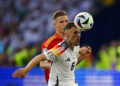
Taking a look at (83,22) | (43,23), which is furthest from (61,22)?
(43,23)

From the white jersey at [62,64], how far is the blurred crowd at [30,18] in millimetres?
8880

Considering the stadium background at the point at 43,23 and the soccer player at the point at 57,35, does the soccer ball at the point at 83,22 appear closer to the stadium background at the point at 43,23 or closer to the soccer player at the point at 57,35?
the soccer player at the point at 57,35

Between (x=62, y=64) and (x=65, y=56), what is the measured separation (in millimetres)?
156

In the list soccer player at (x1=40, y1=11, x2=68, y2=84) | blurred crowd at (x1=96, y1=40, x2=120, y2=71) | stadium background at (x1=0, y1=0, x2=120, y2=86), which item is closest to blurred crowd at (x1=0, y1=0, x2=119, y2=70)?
stadium background at (x1=0, y1=0, x2=120, y2=86)

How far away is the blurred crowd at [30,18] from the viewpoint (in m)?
16.5

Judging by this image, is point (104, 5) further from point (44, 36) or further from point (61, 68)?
point (61, 68)

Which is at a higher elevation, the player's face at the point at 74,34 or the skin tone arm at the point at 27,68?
the player's face at the point at 74,34

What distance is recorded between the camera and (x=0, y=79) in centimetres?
1215

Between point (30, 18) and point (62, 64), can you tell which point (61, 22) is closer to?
point (62, 64)

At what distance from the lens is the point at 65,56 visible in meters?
6.64

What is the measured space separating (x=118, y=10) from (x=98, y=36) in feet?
4.24

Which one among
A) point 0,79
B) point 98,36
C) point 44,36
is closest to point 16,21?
point 44,36

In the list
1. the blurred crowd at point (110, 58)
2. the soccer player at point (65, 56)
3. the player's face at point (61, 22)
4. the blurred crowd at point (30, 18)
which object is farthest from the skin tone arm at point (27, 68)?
the blurred crowd at point (30, 18)

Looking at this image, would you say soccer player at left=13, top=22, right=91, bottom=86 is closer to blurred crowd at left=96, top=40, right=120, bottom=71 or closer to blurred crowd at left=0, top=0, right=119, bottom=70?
blurred crowd at left=96, top=40, right=120, bottom=71
